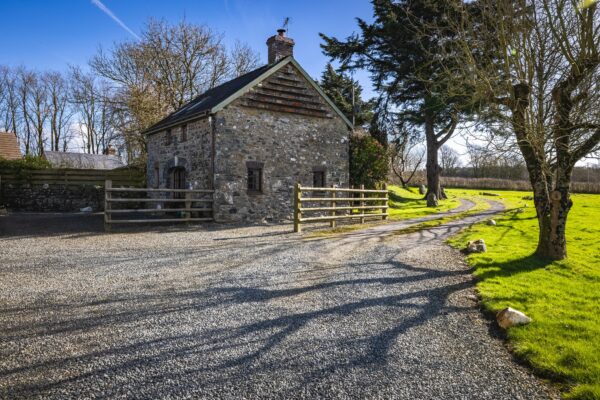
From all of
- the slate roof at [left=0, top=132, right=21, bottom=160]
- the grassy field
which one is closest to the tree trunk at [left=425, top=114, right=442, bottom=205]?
the grassy field

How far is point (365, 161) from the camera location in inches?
793

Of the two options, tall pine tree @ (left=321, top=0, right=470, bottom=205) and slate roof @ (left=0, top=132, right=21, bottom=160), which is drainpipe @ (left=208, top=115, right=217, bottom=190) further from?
slate roof @ (left=0, top=132, right=21, bottom=160)

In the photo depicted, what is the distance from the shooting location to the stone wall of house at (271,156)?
14.4m

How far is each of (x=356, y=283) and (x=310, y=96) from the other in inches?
484

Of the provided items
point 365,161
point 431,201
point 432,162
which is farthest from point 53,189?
point 432,162

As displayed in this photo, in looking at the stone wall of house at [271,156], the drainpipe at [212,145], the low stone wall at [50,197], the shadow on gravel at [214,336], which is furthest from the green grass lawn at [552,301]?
the low stone wall at [50,197]

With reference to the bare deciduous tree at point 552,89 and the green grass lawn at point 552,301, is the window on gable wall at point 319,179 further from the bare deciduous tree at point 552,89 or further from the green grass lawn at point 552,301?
the bare deciduous tree at point 552,89

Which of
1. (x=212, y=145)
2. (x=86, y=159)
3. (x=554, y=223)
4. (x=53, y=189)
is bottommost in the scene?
(x=554, y=223)

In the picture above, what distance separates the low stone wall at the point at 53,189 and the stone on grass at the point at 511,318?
839 inches

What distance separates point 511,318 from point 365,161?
632 inches

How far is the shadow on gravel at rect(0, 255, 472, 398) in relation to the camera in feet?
10.4

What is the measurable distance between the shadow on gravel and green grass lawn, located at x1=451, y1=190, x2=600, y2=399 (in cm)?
99

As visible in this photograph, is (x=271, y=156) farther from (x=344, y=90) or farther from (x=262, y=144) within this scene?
(x=344, y=90)

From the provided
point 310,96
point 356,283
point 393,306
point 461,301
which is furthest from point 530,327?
point 310,96
